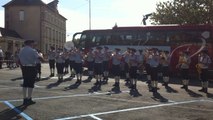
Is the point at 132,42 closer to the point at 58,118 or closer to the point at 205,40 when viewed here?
the point at 205,40

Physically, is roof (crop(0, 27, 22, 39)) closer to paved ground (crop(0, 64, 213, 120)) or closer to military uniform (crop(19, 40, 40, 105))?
paved ground (crop(0, 64, 213, 120))

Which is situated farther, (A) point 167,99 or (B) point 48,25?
(B) point 48,25

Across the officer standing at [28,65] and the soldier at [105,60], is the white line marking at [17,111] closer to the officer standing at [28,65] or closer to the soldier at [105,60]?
the officer standing at [28,65]

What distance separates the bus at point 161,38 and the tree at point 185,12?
1471 centimetres

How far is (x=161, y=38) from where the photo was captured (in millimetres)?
26250

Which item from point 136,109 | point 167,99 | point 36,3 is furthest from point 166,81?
point 36,3

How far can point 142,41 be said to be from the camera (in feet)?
89.5

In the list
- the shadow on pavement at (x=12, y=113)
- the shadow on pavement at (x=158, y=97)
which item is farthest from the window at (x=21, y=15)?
the shadow on pavement at (x=12, y=113)

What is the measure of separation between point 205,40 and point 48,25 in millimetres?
50314

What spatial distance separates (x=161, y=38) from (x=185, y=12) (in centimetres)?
1689

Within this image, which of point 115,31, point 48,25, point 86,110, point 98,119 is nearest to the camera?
point 98,119

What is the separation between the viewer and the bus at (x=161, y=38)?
24.0 meters

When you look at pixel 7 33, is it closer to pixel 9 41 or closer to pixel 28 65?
pixel 9 41

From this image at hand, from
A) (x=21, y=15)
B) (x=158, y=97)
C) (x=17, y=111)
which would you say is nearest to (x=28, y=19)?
(x=21, y=15)
